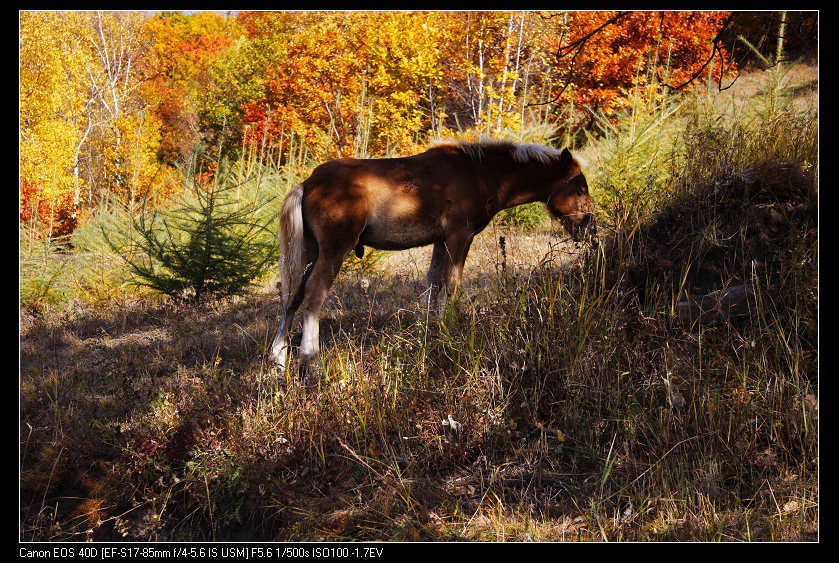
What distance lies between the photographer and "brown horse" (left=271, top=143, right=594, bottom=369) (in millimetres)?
5152

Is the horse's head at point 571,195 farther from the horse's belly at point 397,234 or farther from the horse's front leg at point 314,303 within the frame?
the horse's front leg at point 314,303

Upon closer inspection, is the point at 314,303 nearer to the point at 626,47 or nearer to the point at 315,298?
the point at 315,298

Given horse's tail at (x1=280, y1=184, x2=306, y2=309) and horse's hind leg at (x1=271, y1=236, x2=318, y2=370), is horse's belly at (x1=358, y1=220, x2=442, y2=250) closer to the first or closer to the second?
horse's hind leg at (x1=271, y1=236, x2=318, y2=370)

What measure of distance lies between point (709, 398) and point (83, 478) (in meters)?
4.27

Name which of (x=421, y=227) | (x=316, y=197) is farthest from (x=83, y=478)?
(x=421, y=227)

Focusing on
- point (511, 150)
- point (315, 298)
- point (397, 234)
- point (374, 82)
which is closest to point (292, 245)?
point (315, 298)

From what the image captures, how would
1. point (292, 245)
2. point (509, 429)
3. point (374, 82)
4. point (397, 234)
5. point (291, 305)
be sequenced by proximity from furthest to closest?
point (374, 82)
point (397, 234)
point (291, 305)
point (292, 245)
point (509, 429)

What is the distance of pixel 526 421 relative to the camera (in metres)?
3.94

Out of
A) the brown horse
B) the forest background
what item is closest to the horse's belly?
the brown horse

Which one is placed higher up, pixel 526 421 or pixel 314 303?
pixel 314 303

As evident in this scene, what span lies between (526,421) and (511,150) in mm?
3127
